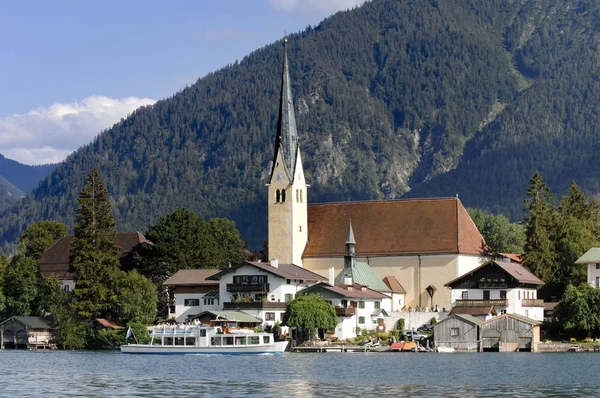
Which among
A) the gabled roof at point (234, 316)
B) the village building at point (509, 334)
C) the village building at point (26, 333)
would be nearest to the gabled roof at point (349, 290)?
the gabled roof at point (234, 316)

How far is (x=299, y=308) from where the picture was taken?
99562 millimetres

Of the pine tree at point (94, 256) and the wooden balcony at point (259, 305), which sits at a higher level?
the pine tree at point (94, 256)

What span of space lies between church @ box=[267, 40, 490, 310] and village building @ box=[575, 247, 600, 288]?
10.7 meters

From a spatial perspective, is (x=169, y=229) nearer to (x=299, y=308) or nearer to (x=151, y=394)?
(x=299, y=308)

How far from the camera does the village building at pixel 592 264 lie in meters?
106

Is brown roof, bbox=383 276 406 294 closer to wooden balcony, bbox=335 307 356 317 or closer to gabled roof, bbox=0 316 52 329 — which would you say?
wooden balcony, bbox=335 307 356 317

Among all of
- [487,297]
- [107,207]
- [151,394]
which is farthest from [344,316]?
[151,394]

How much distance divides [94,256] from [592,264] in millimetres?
42769

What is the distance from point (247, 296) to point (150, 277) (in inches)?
712

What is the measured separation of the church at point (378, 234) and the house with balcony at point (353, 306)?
17.5ft

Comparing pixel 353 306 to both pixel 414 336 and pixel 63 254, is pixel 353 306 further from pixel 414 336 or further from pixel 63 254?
pixel 63 254

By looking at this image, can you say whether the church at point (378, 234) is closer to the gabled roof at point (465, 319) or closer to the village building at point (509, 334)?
the gabled roof at point (465, 319)

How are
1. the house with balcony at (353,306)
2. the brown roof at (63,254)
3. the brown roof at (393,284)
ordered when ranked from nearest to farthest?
the house with balcony at (353,306), the brown roof at (393,284), the brown roof at (63,254)

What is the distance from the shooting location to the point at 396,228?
384ft
